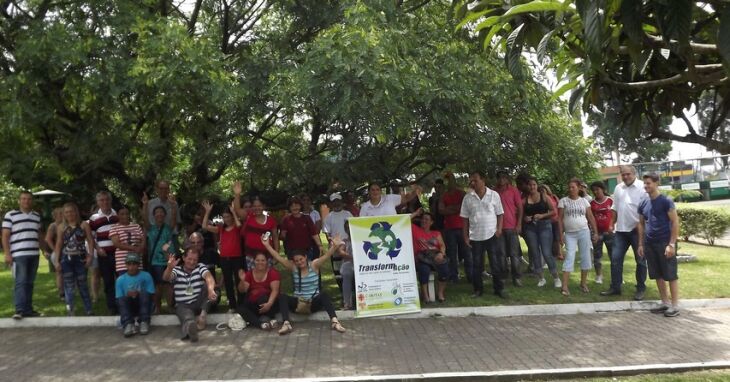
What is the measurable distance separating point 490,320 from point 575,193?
2619 mm

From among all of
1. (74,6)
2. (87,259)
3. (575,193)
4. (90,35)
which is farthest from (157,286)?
(575,193)

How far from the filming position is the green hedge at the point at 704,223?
15.0 m

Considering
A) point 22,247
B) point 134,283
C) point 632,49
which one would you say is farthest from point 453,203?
point 632,49

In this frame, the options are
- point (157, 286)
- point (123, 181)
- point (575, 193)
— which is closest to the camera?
point (157, 286)

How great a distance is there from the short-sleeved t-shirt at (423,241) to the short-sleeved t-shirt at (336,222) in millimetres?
1134

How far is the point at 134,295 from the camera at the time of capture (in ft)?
23.6

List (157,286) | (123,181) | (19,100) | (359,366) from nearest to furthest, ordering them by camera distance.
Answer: (359,366)
(19,100)
(157,286)
(123,181)

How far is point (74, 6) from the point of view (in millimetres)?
7750

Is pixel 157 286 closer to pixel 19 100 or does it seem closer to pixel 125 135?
pixel 125 135

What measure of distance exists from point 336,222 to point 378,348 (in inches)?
116

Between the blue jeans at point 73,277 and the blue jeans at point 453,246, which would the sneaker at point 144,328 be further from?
the blue jeans at point 453,246

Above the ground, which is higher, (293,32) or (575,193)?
(293,32)

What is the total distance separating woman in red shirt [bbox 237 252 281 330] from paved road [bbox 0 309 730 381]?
0.23m

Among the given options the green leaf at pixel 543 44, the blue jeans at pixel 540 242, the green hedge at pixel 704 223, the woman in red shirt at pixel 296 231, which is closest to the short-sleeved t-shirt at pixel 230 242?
the woman in red shirt at pixel 296 231
